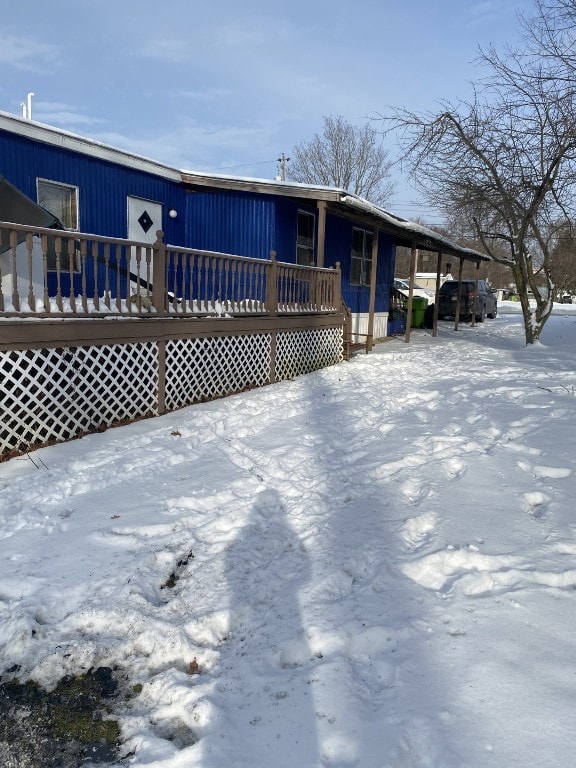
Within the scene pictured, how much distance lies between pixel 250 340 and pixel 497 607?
571 centimetres

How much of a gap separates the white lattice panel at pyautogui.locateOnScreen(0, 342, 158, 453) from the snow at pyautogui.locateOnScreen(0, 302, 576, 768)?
275 mm

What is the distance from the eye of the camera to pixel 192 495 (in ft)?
13.2

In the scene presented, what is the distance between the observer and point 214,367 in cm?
712

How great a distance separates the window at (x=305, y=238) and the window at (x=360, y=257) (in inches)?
72.1

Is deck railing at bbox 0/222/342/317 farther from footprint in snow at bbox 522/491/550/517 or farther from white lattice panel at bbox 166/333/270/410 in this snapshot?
footprint in snow at bbox 522/491/550/517

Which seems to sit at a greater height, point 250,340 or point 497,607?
point 250,340

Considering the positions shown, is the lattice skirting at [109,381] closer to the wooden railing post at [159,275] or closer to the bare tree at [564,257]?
the wooden railing post at [159,275]

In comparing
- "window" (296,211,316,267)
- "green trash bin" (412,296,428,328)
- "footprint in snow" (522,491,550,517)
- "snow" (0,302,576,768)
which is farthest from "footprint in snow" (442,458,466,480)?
"green trash bin" (412,296,428,328)

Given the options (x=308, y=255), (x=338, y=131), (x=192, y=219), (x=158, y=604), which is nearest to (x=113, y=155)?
(x=192, y=219)

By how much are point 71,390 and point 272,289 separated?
3776 mm

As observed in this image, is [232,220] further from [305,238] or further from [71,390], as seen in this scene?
[71,390]

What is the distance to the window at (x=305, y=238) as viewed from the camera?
11617mm

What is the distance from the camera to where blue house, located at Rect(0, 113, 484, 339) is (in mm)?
7738

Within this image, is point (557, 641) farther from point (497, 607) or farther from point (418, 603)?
point (418, 603)
